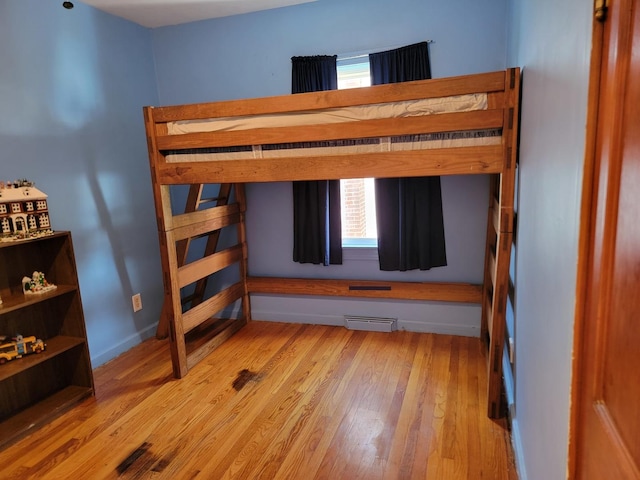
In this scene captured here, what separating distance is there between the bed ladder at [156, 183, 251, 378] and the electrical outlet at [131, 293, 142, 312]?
0.62ft

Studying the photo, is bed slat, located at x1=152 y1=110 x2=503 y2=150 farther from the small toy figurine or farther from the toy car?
the toy car

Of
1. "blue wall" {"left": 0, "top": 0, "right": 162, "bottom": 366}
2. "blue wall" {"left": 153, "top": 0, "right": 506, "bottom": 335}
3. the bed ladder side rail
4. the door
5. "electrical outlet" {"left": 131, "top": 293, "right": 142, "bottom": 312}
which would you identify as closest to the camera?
the door

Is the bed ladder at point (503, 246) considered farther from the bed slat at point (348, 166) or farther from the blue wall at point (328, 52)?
the blue wall at point (328, 52)

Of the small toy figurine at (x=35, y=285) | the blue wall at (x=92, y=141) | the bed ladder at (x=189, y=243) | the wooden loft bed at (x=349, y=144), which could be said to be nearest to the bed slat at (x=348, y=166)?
the wooden loft bed at (x=349, y=144)

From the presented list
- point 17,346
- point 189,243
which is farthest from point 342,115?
point 17,346

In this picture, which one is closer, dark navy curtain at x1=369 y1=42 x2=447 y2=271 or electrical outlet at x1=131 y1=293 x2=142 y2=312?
dark navy curtain at x1=369 y1=42 x2=447 y2=271

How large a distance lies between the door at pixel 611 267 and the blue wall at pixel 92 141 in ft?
8.58

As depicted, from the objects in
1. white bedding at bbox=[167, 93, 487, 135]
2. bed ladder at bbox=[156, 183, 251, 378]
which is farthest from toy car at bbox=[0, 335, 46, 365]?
white bedding at bbox=[167, 93, 487, 135]

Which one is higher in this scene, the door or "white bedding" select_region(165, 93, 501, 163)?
"white bedding" select_region(165, 93, 501, 163)

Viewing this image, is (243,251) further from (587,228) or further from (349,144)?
(587,228)

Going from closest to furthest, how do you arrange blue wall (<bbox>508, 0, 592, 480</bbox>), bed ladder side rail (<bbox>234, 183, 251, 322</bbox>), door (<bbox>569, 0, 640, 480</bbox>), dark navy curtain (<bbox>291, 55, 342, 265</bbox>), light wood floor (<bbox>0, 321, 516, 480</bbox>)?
door (<bbox>569, 0, 640, 480</bbox>) < blue wall (<bbox>508, 0, 592, 480</bbox>) < light wood floor (<bbox>0, 321, 516, 480</bbox>) < dark navy curtain (<bbox>291, 55, 342, 265</bbox>) < bed ladder side rail (<bbox>234, 183, 251, 322</bbox>)

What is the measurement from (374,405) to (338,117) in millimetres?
Answer: 1495

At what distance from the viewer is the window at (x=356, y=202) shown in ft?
9.37

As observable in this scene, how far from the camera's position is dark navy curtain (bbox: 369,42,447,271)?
105 inches
